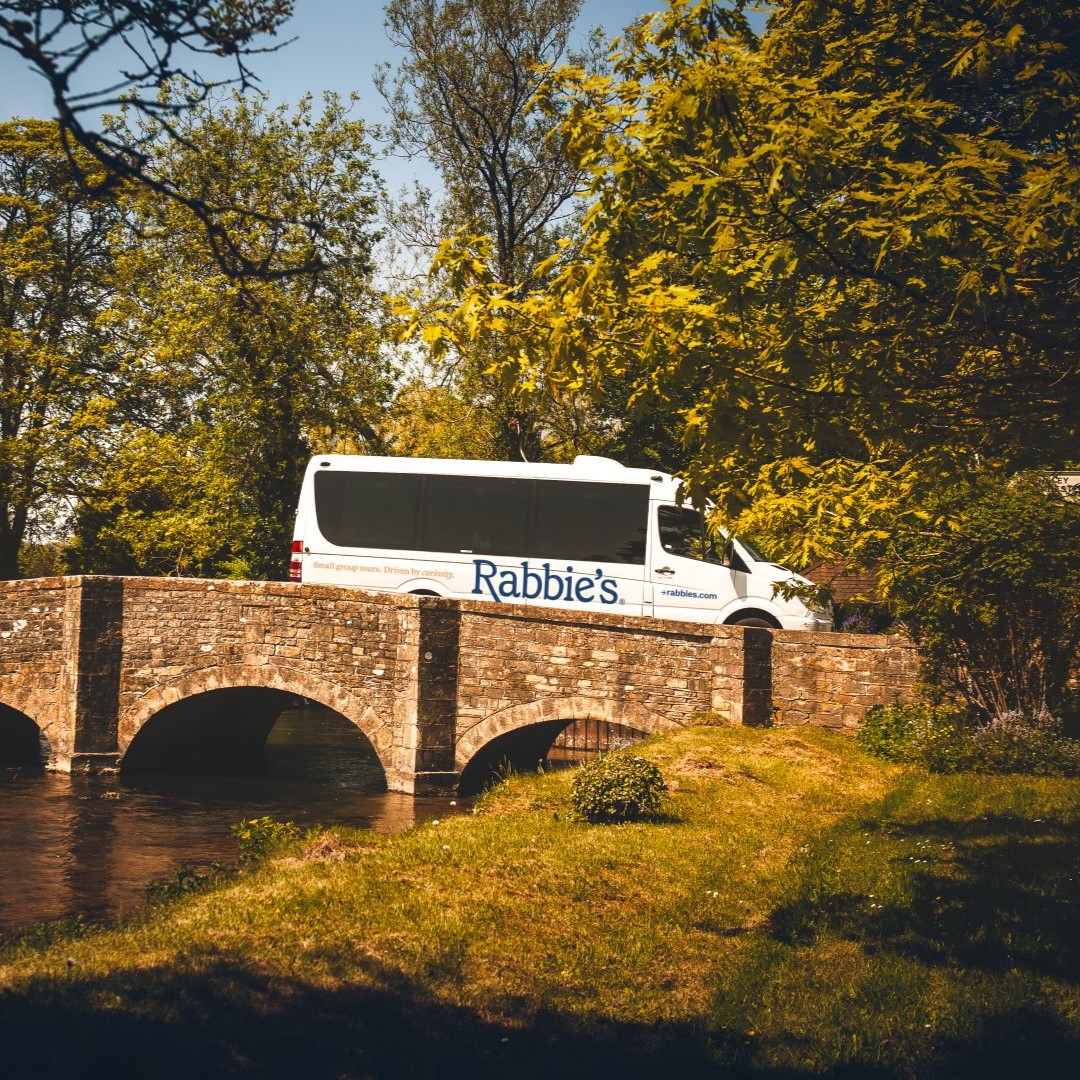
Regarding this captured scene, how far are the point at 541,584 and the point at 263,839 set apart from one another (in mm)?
8345

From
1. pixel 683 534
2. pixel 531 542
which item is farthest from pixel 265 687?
pixel 683 534

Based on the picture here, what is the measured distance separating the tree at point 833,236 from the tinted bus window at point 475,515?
36.5 ft

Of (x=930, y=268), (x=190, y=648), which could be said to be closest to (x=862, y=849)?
(x=930, y=268)

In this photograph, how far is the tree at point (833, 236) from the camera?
6008mm

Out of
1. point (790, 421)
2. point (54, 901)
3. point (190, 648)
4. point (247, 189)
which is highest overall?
point (247, 189)

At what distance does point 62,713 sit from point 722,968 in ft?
50.7

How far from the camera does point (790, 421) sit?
6.70 metres

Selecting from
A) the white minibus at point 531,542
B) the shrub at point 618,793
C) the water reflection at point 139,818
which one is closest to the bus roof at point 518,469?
the white minibus at point 531,542

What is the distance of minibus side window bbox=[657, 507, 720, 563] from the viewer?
696 inches

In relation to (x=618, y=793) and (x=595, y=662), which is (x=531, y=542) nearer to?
(x=595, y=662)

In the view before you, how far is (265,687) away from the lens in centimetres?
1873

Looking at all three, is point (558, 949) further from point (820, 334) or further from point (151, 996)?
point (820, 334)

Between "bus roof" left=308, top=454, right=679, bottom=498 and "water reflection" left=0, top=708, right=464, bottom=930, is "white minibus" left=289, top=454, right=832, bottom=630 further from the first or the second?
"water reflection" left=0, top=708, right=464, bottom=930

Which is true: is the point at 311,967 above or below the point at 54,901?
above
